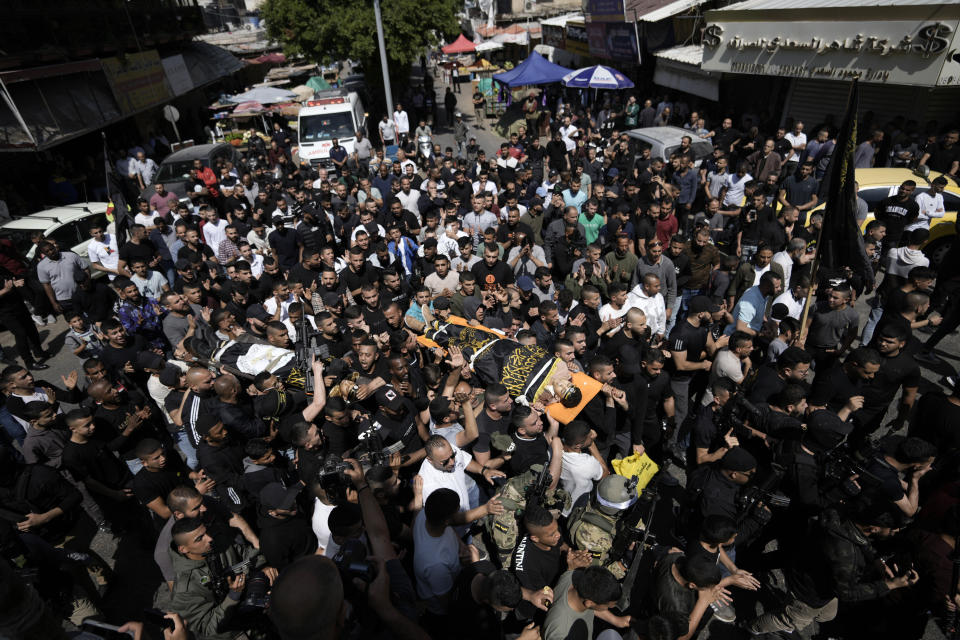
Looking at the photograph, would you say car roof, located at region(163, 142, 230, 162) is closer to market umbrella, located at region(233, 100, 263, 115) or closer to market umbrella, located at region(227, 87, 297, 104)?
market umbrella, located at region(233, 100, 263, 115)

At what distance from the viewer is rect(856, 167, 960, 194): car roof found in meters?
8.33

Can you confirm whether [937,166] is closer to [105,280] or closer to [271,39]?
[105,280]

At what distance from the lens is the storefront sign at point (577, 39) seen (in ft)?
81.7

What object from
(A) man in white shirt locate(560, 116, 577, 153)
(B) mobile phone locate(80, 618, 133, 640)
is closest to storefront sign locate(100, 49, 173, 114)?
(A) man in white shirt locate(560, 116, 577, 153)

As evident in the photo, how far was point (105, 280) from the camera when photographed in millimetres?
9828

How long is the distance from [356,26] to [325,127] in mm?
6871

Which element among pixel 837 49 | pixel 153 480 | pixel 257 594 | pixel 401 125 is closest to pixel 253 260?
pixel 153 480

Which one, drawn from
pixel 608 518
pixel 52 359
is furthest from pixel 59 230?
pixel 608 518

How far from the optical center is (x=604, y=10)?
20.6m

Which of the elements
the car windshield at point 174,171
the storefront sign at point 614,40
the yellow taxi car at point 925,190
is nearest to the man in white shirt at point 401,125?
the car windshield at point 174,171

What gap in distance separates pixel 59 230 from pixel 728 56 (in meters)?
17.7

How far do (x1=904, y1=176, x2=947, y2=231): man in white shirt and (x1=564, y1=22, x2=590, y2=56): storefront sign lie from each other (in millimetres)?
19342

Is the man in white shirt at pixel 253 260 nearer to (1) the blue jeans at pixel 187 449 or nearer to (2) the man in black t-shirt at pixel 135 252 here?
(2) the man in black t-shirt at pixel 135 252

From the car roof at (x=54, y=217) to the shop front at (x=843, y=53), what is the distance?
17102 millimetres
